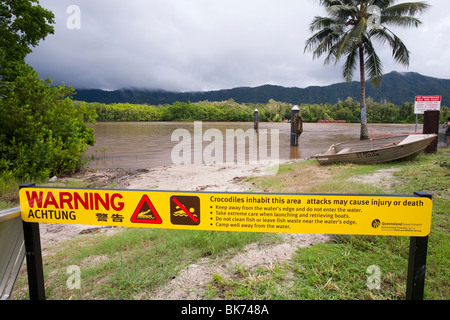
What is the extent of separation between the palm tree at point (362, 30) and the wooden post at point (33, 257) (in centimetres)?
1777

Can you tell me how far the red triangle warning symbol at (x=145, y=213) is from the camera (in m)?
2.07

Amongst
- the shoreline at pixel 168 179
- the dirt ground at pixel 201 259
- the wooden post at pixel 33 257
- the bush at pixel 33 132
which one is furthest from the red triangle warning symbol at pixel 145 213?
the bush at pixel 33 132

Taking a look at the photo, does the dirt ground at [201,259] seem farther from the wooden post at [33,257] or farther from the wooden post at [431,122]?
the wooden post at [431,122]

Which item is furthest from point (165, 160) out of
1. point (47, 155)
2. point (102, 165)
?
point (47, 155)

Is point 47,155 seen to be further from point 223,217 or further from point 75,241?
point 223,217

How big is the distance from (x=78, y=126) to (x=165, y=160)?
12.8 feet

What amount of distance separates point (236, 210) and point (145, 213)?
709mm

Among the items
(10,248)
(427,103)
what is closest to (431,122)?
(427,103)

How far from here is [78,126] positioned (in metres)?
11.2

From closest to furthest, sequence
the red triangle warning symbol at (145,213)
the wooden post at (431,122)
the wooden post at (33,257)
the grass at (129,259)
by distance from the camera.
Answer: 1. the red triangle warning symbol at (145,213)
2. the wooden post at (33,257)
3. the grass at (129,259)
4. the wooden post at (431,122)

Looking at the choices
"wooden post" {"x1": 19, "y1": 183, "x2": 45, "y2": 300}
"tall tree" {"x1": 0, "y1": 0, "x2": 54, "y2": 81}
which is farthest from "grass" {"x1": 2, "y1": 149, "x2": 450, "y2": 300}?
"tall tree" {"x1": 0, "y1": 0, "x2": 54, "y2": 81}

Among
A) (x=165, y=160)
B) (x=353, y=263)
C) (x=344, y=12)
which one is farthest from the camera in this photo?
(x=344, y=12)

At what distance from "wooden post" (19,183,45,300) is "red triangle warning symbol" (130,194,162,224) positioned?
851 mm

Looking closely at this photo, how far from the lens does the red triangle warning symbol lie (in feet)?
6.80
